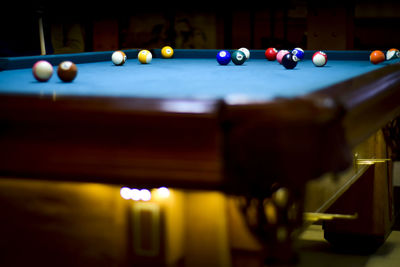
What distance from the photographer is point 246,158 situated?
115 centimetres

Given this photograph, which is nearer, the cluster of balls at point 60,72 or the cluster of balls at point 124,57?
the cluster of balls at point 60,72

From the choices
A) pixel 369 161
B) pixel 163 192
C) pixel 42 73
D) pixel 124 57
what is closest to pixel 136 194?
pixel 163 192

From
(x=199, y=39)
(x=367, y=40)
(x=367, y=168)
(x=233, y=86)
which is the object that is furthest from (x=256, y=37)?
(x=233, y=86)

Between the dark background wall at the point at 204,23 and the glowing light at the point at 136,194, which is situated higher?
the dark background wall at the point at 204,23

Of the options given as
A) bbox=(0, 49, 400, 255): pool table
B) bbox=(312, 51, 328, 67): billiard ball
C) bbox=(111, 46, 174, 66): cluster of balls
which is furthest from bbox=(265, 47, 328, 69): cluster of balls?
bbox=(0, 49, 400, 255): pool table

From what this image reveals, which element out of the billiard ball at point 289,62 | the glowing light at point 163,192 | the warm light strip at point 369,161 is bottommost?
the warm light strip at point 369,161

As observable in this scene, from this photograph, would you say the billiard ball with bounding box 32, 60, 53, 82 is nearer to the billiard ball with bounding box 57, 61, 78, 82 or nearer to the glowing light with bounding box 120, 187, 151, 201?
the billiard ball with bounding box 57, 61, 78, 82

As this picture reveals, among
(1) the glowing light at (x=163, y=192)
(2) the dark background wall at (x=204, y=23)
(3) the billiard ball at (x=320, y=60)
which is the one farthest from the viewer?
(2) the dark background wall at (x=204, y=23)

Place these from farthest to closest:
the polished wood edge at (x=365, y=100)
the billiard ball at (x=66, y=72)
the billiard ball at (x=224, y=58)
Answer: the billiard ball at (x=224, y=58) → the billiard ball at (x=66, y=72) → the polished wood edge at (x=365, y=100)

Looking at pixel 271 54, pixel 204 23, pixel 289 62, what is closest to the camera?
pixel 289 62

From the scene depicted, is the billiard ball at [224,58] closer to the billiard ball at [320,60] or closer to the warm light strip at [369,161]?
the billiard ball at [320,60]

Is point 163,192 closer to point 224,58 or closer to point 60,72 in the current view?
point 60,72

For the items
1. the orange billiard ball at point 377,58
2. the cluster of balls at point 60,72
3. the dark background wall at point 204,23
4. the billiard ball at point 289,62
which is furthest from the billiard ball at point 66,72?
the dark background wall at point 204,23

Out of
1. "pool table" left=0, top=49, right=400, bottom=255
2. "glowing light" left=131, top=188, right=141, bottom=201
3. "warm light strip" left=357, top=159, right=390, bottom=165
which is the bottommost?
"warm light strip" left=357, top=159, right=390, bottom=165
